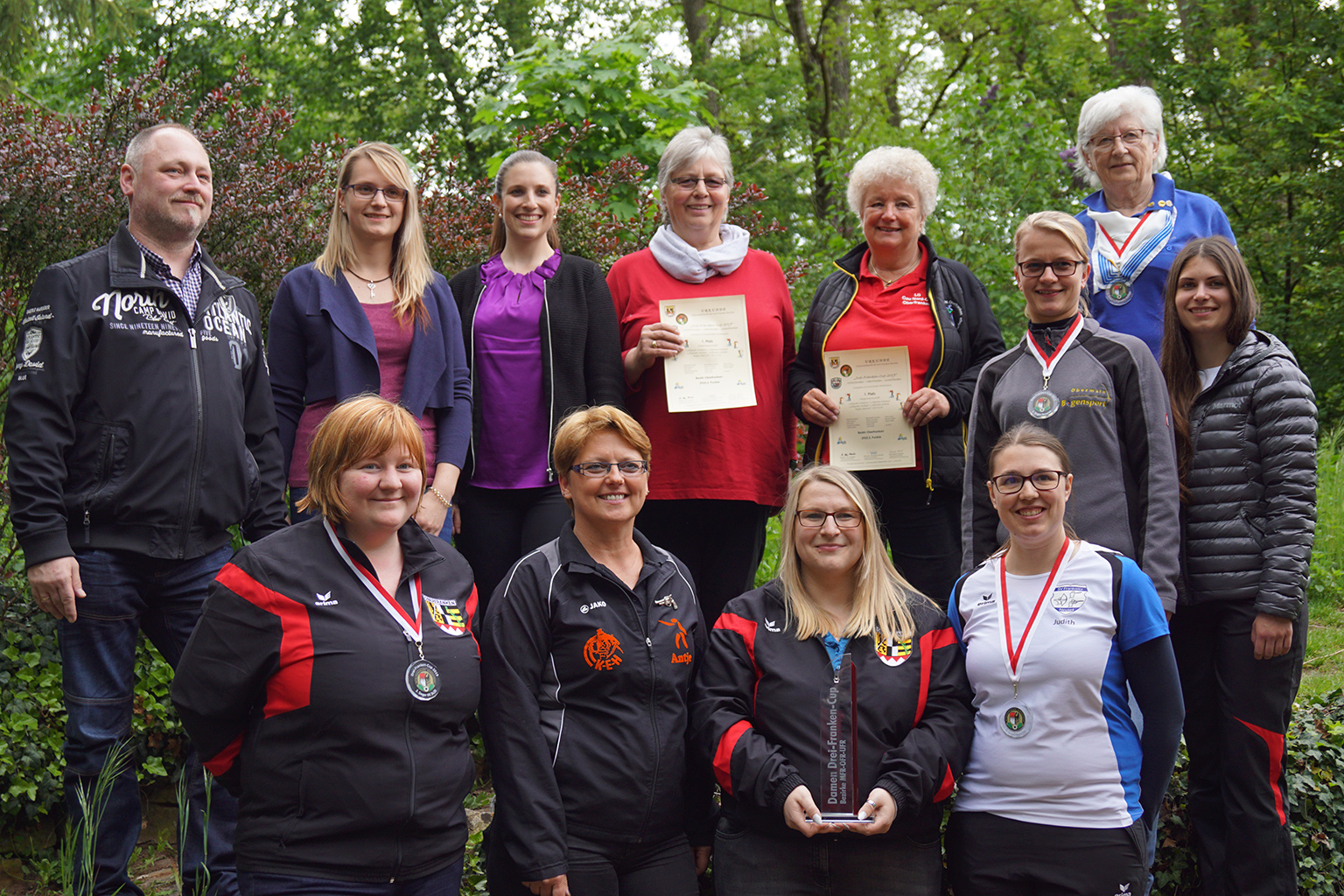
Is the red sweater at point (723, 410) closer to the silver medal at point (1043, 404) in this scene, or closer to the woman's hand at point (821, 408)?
the woman's hand at point (821, 408)

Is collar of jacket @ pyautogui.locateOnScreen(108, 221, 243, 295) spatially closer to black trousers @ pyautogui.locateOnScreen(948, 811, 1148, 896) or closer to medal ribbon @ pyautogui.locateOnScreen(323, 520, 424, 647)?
medal ribbon @ pyautogui.locateOnScreen(323, 520, 424, 647)

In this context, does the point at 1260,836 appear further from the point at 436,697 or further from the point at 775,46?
the point at 775,46

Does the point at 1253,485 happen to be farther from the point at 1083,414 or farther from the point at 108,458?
the point at 108,458

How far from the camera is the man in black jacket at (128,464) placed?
Result: 3.43 metres

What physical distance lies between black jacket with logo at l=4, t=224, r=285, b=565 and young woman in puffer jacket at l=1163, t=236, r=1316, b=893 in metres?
3.31

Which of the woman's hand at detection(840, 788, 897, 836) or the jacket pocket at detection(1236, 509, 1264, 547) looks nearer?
the woman's hand at detection(840, 788, 897, 836)

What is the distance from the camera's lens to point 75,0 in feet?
26.9

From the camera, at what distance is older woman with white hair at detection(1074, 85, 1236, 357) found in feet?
14.2

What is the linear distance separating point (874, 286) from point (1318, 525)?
6.12 m

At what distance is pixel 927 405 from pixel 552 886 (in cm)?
213

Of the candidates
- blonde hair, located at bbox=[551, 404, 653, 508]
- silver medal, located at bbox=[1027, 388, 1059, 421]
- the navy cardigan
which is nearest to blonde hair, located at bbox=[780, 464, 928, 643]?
blonde hair, located at bbox=[551, 404, 653, 508]

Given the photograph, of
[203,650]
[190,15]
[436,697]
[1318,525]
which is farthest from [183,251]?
[190,15]

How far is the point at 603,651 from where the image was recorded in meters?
3.36

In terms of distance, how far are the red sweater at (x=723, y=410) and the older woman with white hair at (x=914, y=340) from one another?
0.48ft
